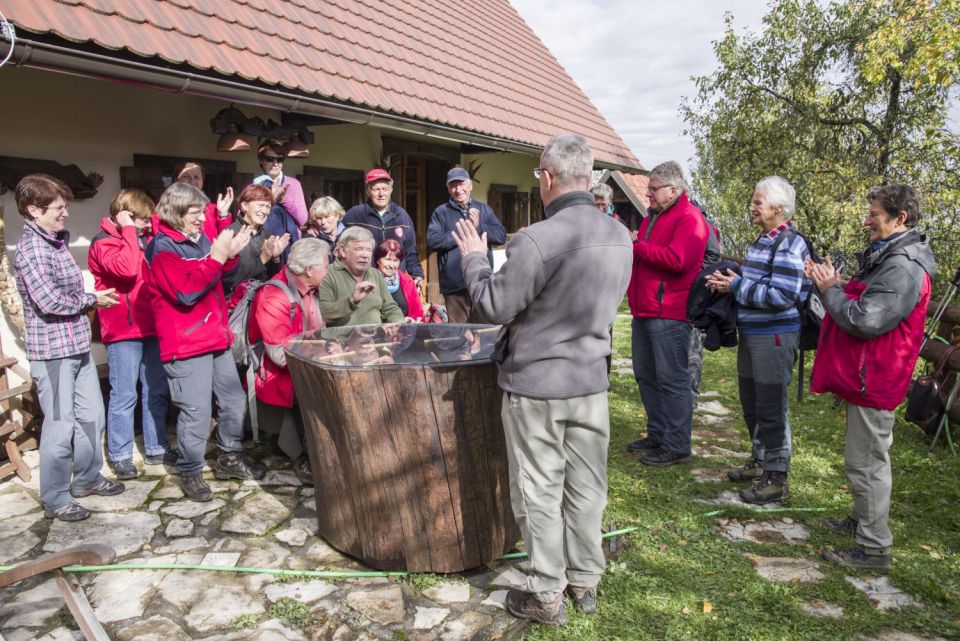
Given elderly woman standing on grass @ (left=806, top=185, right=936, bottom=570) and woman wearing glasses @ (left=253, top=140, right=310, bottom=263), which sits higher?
woman wearing glasses @ (left=253, top=140, right=310, bottom=263)

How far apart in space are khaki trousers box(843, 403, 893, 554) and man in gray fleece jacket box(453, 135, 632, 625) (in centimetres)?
138

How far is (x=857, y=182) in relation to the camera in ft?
44.1

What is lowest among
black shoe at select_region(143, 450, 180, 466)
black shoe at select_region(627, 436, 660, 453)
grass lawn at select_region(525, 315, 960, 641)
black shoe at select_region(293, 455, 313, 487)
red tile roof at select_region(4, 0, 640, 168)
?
grass lawn at select_region(525, 315, 960, 641)

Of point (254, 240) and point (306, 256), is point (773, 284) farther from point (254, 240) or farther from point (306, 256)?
point (254, 240)

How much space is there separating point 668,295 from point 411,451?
91.9 inches

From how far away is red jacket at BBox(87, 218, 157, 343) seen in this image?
163 inches

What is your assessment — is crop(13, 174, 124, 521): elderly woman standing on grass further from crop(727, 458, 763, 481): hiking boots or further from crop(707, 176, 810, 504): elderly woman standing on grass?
crop(727, 458, 763, 481): hiking boots

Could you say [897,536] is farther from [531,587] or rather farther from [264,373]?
[264,373]

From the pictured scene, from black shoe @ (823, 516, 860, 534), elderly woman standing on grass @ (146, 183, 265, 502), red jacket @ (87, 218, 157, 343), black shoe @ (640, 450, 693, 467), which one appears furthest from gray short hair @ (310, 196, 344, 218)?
black shoe @ (823, 516, 860, 534)

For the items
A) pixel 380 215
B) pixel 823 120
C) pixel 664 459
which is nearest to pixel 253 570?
pixel 664 459

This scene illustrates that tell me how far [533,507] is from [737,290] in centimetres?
196

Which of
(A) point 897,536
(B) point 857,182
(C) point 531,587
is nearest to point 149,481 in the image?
(C) point 531,587

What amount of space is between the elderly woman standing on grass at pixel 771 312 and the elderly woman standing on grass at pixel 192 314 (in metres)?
2.88

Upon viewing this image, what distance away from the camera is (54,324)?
368cm
